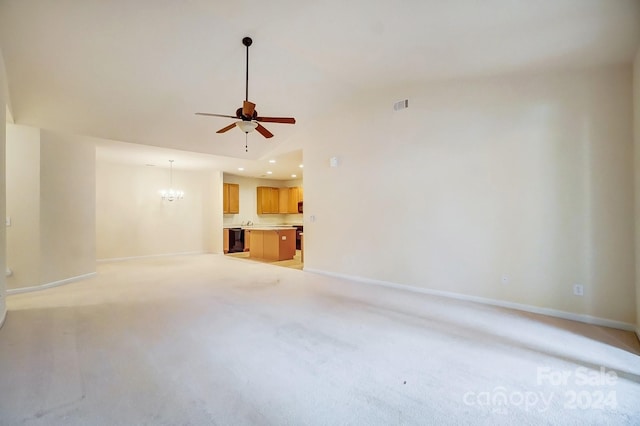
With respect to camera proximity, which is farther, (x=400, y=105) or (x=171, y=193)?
(x=171, y=193)

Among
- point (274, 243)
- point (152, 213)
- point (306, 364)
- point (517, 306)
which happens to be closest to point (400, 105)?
point (517, 306)

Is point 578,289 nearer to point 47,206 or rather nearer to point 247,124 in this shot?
point 247,124

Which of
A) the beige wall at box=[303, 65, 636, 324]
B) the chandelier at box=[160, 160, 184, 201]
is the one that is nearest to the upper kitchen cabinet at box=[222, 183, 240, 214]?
the chandelier at box=[160, 160, 184, 201]

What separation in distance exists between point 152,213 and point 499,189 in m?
8.28

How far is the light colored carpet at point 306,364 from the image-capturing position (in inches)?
69.4

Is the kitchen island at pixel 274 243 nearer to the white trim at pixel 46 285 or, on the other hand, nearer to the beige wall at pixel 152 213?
the beige wall at pixel 152 213

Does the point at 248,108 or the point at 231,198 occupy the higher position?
the point at 248,108

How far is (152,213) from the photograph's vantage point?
26.6 feet

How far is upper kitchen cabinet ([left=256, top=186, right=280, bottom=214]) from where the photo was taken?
10.6 m

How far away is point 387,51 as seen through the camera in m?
3.51

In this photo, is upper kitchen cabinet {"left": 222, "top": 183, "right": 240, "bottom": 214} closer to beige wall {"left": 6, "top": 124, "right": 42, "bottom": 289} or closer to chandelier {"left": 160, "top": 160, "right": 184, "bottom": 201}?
chandelier {"left": 160, "top": 160, "right": 184, "bottom": 201}

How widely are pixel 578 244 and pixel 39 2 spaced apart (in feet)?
19.8

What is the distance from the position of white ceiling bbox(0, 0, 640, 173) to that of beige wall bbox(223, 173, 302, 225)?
16.7ft

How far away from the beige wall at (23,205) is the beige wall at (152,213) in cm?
281
